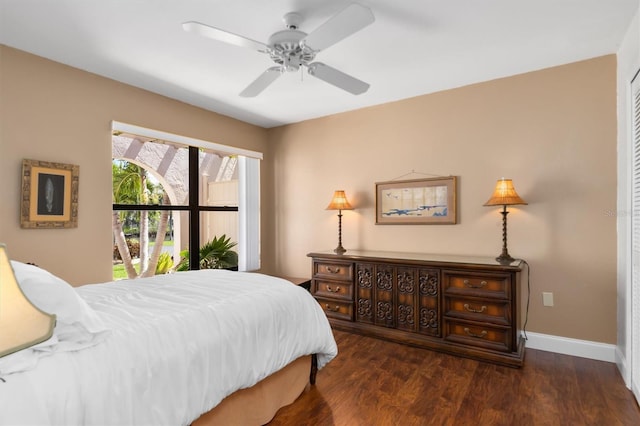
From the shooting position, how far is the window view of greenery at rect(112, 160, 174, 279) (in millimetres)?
3379

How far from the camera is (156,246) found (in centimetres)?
373

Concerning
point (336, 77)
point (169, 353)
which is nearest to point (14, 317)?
point (169, 353)

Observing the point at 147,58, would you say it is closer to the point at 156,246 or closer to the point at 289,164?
the point at 156,246

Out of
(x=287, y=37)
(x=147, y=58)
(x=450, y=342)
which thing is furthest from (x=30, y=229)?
(x=450, y=342)

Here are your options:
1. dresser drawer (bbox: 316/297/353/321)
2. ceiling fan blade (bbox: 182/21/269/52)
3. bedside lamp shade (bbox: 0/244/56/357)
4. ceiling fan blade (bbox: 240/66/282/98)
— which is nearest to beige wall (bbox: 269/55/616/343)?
dresser drawer (bbox: 316/297/353/321)

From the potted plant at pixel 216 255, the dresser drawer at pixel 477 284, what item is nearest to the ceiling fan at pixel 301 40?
the dresser drawer at pixel 477 284

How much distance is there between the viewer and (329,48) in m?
2.60

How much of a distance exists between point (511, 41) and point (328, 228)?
2689mm

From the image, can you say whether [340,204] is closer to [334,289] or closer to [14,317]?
[334,289]

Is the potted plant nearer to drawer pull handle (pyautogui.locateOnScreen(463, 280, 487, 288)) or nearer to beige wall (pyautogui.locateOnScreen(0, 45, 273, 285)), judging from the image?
beige wall (pyautogui.locateOnScreen(0, 45, 273, 285))

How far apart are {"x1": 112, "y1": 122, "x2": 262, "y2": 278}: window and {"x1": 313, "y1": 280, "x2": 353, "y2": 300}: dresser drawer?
4.04 feet

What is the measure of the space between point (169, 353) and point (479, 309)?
2462 millimetres

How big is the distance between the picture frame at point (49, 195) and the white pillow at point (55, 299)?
168 centimetres

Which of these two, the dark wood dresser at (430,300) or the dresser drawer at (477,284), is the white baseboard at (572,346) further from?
the dresser drawer at (477,284)
